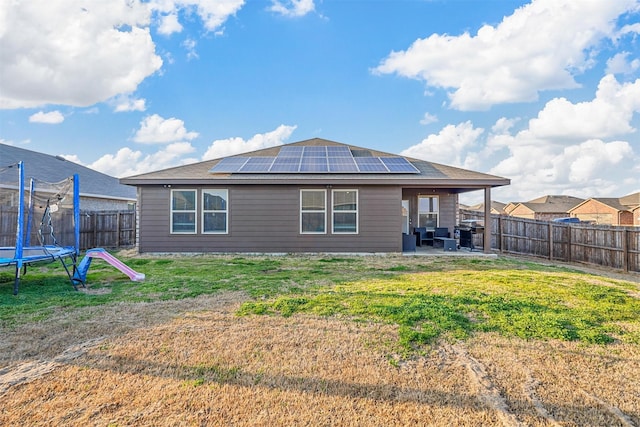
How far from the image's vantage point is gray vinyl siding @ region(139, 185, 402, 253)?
10.5 metres

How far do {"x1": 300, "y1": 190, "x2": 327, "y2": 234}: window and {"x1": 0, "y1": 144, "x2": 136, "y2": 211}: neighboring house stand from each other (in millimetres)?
10939

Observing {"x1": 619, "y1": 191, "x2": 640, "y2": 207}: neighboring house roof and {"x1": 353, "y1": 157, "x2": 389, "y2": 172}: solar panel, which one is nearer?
{"x1": 353, "y1": 157, "x2": 389, "y2": 172}: solar panel

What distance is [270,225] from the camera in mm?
10531

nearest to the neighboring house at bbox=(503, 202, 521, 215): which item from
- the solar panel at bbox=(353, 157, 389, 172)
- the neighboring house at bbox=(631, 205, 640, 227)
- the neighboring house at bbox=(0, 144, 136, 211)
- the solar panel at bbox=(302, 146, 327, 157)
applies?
the neighboring house at bbox=(631, 205, 640, 227)

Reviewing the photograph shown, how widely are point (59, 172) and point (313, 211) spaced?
14719 mm

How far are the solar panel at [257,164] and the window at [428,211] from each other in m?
6.11

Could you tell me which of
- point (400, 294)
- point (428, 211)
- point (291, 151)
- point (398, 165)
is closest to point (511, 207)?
point (428, 211)

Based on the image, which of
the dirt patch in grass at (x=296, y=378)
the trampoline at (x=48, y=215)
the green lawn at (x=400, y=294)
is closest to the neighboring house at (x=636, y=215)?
the green lawn at (x=400, y=294)

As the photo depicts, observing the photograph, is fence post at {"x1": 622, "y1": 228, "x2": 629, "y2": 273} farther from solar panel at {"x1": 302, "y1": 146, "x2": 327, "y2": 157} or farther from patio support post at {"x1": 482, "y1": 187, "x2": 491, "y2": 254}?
solar panel at {"x1": 302, "y1": 146, "x2": 327, "y2": 157}

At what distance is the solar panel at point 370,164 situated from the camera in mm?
10823

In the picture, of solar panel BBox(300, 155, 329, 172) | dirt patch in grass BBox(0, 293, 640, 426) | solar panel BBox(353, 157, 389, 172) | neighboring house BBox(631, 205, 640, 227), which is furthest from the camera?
neighboring house BBox(631, 205, 640, 227)

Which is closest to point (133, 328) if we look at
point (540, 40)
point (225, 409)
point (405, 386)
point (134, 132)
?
point (225, 409)

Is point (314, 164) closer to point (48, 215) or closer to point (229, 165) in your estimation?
point (229, 165)

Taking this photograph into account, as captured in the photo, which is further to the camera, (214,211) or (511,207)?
(511,207)
